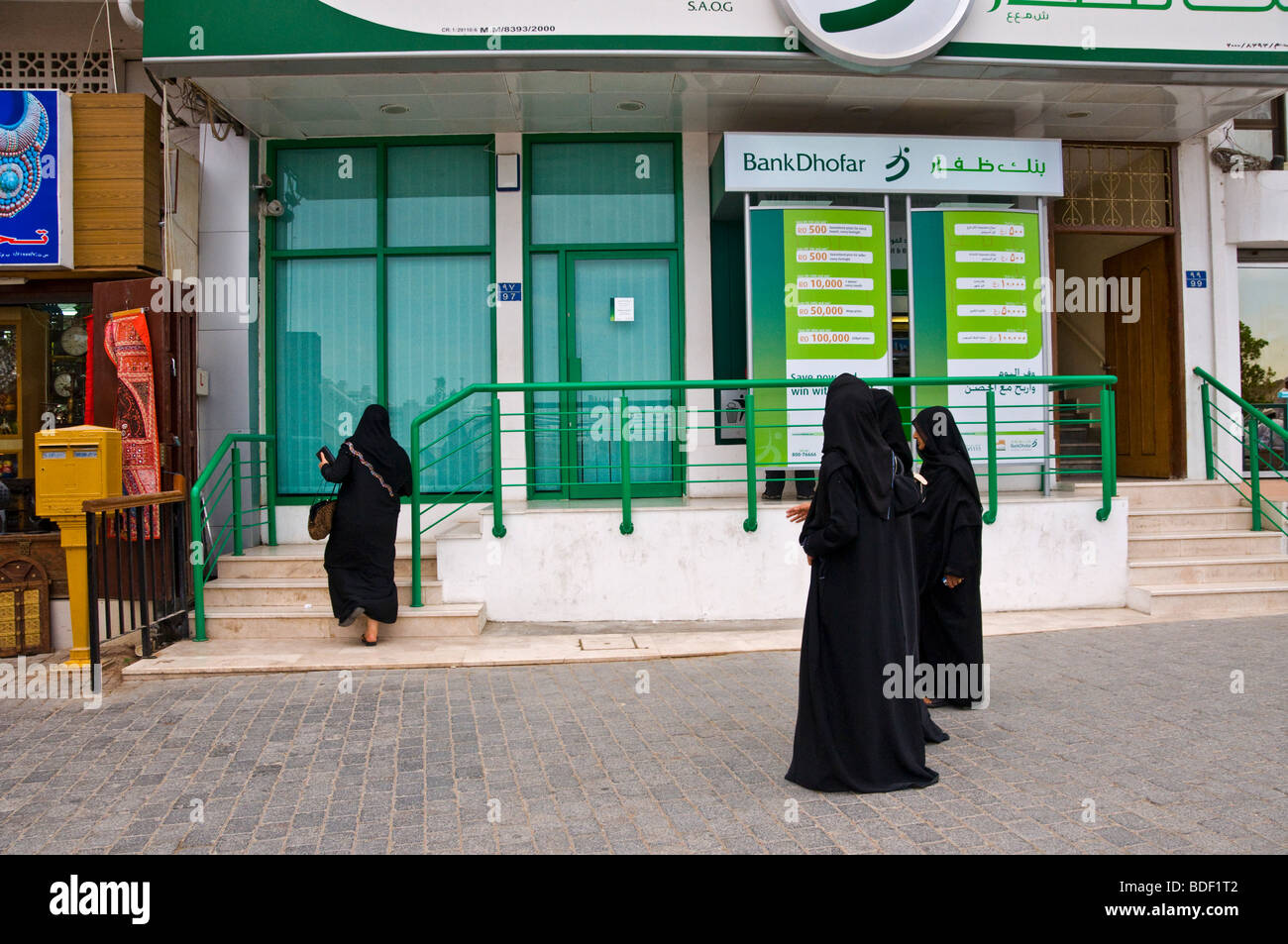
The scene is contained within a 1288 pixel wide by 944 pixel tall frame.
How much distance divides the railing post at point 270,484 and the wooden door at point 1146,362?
9.54 metres

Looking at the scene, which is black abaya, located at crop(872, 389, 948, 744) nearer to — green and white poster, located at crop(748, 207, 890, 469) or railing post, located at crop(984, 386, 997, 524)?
railing post, located at crop(984, 386, 997, 524)

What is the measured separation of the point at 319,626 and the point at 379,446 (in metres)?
1.56

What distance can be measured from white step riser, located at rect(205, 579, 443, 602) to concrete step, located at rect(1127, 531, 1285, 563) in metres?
6.29

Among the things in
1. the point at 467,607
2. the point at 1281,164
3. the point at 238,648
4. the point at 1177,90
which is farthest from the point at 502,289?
the point at 1281,164

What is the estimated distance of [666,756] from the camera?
191 inches

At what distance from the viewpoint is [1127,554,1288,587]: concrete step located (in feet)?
27.6

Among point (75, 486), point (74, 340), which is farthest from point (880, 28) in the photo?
point (74, 340)

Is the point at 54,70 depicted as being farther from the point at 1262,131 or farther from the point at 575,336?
the point at 1262,131

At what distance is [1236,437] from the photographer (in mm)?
10234

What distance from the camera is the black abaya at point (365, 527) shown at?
721 centimetres

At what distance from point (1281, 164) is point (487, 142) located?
8.75m

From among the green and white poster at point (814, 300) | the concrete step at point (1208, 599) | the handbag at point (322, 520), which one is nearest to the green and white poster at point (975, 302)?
the green and white poster at point (814, 300)

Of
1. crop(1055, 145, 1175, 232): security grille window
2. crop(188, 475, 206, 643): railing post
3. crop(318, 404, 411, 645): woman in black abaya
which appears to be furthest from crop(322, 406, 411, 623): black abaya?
crop(1055, 145, 1175, 232): security grille window

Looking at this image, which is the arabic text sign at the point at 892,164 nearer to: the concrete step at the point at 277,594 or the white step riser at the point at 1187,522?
the white step riser at the point at 1187,522
